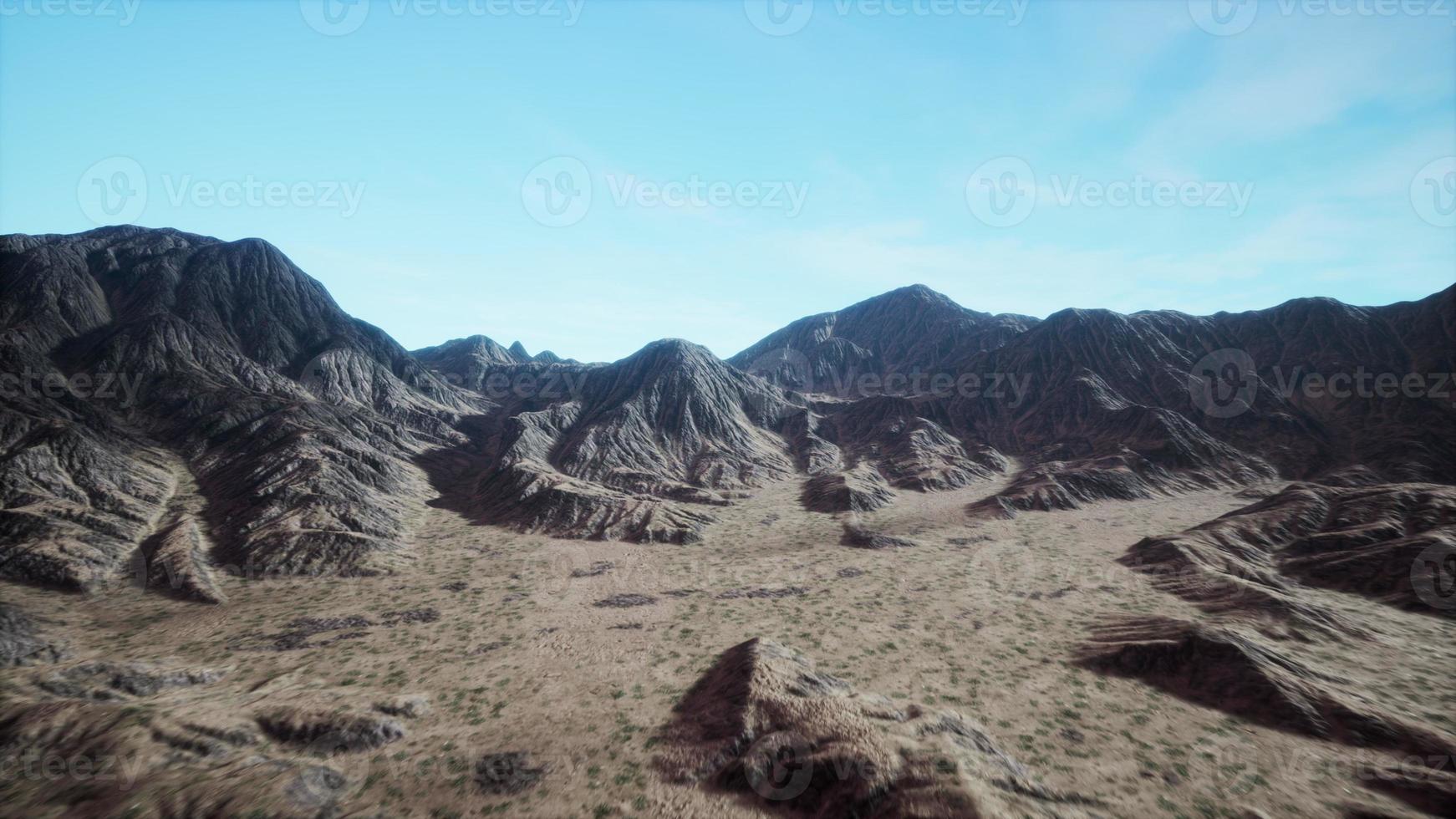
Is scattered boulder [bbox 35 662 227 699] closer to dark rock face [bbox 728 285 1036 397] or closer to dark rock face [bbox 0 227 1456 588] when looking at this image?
dark rock face [bbox 0 227 1456 588]

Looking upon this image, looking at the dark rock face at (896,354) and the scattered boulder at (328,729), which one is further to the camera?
the dark rock face at (896,354)

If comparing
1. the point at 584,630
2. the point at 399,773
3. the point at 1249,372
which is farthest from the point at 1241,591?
the point at 1249,372

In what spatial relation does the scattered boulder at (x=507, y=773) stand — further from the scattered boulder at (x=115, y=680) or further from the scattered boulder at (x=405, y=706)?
the scattered boulder at (x=115, y=680)

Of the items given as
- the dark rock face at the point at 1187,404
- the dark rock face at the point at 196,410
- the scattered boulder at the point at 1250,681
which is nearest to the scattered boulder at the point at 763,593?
the scattered boulder at the point at 1250,681

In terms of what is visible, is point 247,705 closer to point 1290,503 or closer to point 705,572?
point 705,572

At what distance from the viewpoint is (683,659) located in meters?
34.8

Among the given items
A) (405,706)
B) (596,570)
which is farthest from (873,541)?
(405,706)

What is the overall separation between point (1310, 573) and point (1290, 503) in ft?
45.3

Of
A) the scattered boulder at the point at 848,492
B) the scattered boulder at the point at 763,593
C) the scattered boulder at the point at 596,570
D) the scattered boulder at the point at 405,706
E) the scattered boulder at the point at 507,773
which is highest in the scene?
the scattered boulder at the point at 848,492

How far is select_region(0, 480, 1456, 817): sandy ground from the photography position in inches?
907

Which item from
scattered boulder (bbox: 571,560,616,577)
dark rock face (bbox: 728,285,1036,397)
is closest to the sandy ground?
scattered boulder (bbox: 571,560,616,577)

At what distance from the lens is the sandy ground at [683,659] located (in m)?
23.0

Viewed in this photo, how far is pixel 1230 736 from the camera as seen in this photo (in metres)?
26.6

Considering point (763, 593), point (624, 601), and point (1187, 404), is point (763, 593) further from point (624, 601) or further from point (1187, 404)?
point (1187, 404)
